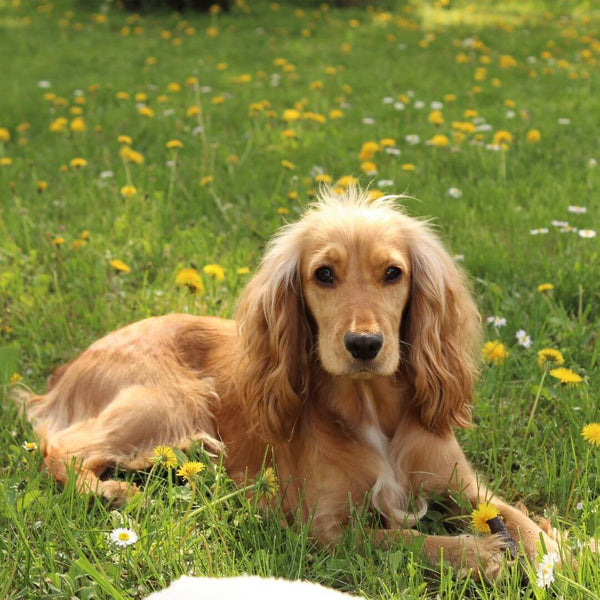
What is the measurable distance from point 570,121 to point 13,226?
3.86 m

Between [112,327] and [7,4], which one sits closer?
[112,327]

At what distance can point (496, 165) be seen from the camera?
4.95 metres

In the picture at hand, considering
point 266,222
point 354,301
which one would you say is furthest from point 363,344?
point 266,222

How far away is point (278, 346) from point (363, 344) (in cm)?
45

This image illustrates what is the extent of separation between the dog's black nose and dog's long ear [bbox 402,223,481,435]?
1.14ft

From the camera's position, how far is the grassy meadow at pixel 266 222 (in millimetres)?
2225

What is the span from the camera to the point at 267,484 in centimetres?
233

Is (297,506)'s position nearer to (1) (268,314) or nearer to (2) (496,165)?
(1) (268,314)

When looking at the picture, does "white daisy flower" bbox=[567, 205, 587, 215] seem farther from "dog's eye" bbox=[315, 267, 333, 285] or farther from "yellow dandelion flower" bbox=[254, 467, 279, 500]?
"yellow dandelion flower" bbox=[254, 467, 279, 500]

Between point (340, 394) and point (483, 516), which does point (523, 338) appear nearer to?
point (340, 394)

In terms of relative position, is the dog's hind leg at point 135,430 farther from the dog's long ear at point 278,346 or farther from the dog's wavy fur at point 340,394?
the dog's long ear at point 278,346

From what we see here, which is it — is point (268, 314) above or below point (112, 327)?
above

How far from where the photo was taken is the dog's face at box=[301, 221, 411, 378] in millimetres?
2234

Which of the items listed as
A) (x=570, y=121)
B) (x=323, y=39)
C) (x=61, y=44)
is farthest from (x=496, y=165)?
(x=61, y=44)
